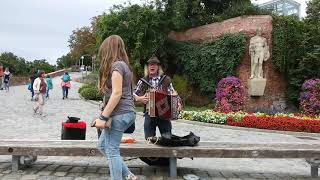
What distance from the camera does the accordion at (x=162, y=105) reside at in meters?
6.36

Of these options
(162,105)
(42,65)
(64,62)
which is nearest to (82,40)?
(42,65)

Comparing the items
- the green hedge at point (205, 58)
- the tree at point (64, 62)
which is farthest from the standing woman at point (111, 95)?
the tree at point (64, 62)

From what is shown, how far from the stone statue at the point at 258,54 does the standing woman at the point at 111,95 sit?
16.0 metres

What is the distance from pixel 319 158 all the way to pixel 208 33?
17.5 metres

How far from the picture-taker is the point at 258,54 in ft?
67.8

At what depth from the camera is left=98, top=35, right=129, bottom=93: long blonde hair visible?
17.5 ft

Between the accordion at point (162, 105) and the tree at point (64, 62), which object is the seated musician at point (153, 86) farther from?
the tree at point (64, 62)

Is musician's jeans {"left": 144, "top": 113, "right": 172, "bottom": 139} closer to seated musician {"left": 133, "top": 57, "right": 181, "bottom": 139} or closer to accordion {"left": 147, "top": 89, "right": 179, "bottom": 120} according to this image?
seated musician {"left": 133, "top": 57, "right": 181, "bottom": 139}

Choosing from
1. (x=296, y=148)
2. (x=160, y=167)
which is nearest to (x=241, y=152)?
(x=296, y=148)

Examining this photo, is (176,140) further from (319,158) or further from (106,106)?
(319,158)

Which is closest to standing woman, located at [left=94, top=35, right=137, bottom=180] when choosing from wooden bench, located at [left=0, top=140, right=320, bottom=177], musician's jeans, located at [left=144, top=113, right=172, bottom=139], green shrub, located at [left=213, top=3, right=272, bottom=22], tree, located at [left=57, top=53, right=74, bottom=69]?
wooden bench, located at [left=0, top=140, right=320, bottom=177]

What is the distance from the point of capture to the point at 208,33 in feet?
77.4

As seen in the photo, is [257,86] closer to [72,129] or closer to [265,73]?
[265,73]

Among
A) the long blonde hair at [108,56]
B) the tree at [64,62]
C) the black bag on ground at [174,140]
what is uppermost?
the tree at [64,62]
